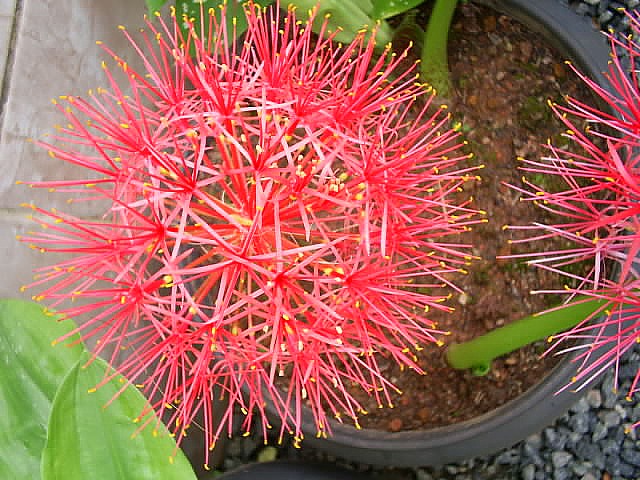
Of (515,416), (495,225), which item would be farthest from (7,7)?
(515,416)

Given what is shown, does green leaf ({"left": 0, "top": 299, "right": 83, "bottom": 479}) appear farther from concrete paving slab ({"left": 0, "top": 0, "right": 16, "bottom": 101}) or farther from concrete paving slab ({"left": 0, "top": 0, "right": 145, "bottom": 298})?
concrete paving slab ({"left": 0, "top": 0, "right": 16, "bottom": 101})

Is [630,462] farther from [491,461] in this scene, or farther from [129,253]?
[129,253]

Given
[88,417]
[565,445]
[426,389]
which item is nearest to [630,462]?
[565,445]

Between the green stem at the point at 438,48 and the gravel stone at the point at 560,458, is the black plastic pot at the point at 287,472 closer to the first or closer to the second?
the gravel stone at the point at 560,458

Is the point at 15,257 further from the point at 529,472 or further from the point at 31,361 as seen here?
the point at 529,472

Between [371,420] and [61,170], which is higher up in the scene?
[61,170]

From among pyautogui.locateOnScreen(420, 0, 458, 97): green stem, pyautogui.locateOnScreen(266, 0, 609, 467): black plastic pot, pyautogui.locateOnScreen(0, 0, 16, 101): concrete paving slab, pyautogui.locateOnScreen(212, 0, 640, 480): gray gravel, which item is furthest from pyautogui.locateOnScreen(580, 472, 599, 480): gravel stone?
pyautogui.locateOnScreen(0, 0, 16, 101): concrete paving slab

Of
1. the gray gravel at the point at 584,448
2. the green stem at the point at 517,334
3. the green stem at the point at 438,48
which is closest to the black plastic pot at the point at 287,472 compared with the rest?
the gray gravel at the point at 584,448

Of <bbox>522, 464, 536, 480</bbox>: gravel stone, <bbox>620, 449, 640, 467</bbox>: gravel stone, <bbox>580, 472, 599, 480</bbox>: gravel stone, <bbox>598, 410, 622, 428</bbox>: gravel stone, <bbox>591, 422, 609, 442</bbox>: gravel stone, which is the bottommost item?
<bbox>522, 464, 536, 480</bbox>: gravel stone
